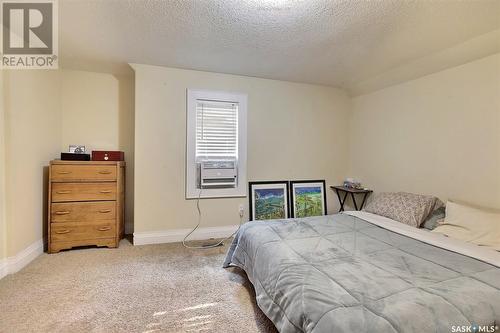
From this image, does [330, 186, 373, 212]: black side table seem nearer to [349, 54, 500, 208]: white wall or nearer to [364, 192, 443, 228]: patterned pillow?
[349, 54, 500, 208]: white wall

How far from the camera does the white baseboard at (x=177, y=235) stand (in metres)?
2.96

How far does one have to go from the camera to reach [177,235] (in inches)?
121

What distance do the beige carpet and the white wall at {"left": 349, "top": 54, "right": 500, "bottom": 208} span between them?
2.40 meters

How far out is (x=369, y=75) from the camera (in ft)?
10.4

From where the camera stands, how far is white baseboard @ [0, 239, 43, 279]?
210 cm

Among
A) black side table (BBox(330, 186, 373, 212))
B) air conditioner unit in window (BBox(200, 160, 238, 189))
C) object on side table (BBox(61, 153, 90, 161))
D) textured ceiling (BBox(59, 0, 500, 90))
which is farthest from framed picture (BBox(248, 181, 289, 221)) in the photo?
object on side table (BBox(61, 153, 90, 161))

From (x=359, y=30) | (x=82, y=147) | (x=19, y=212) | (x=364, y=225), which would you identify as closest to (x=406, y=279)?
A: (x=364, y=225)

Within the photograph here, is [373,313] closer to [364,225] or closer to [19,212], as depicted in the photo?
[364,225]

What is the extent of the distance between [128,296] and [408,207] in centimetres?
286

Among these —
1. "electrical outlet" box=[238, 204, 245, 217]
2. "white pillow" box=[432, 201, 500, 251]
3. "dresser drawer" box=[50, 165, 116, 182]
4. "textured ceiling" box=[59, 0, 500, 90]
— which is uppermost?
"textured ceiling" box=[59, 0, 500, 90]

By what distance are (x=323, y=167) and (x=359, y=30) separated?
2163 millimetres

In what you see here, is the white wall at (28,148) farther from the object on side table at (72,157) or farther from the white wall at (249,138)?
the white wall at (249,138)

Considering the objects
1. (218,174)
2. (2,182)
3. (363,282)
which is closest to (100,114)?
(2,182)

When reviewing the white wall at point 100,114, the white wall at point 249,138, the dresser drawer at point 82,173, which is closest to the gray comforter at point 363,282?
the white wall at point 249,138
